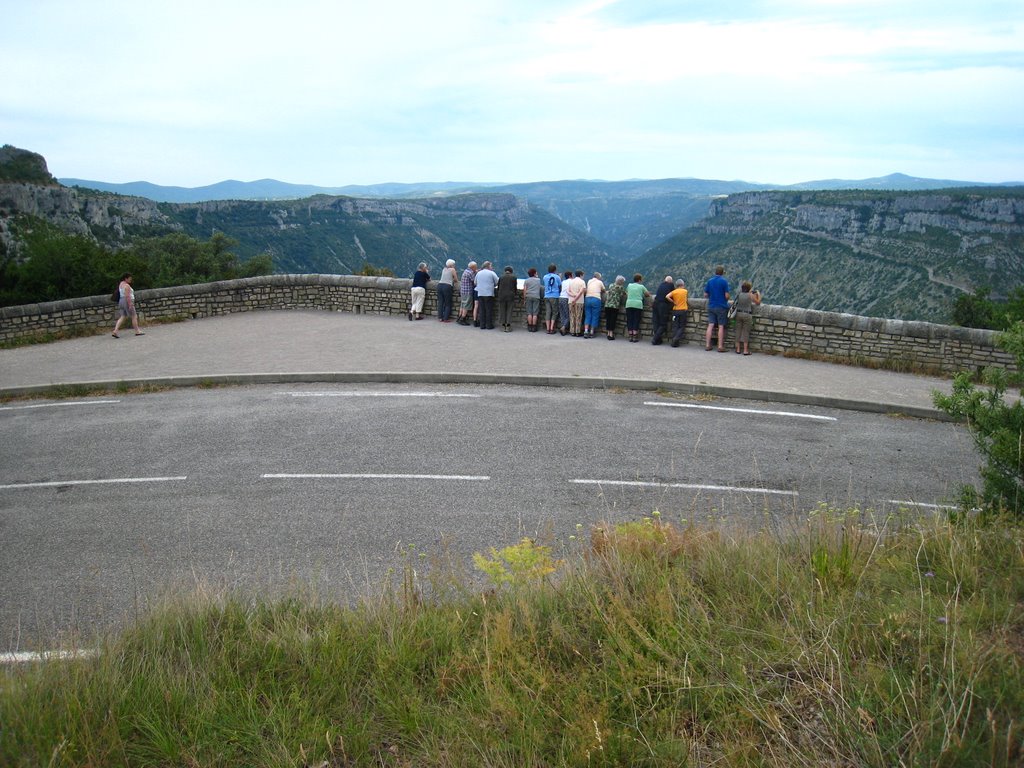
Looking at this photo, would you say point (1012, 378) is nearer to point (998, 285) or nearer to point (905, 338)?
point (905, 338)

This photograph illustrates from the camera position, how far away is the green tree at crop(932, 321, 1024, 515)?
5609mm

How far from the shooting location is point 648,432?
10914 mm

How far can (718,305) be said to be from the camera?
1644 centimetres

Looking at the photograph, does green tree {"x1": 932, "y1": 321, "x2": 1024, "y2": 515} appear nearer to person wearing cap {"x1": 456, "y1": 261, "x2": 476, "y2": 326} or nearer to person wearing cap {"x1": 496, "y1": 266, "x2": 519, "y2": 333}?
person wearing cap {"x1": 496, "y1": 266, "x2": 519, "y2": 333}

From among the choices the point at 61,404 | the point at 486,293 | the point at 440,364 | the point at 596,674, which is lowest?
the point at 61,404

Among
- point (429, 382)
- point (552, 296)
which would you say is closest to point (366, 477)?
point (429, 382)

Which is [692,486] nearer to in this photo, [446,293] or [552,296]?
[552,296]

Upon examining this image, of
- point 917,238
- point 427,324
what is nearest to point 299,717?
→ point 427,324

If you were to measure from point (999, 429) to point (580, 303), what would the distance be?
12.7m

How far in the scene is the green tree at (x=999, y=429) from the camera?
561cm

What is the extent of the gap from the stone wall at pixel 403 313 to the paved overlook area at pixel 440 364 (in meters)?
0.63

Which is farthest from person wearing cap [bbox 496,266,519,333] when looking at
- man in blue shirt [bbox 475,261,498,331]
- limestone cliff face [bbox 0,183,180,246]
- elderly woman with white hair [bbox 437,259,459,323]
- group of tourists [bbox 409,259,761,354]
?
limestone cliff face [bbox 0,183,180,246]

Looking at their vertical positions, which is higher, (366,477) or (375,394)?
(375,394)

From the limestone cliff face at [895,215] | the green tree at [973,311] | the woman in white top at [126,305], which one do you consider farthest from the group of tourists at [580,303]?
the limestone cliff face at [895,215]
